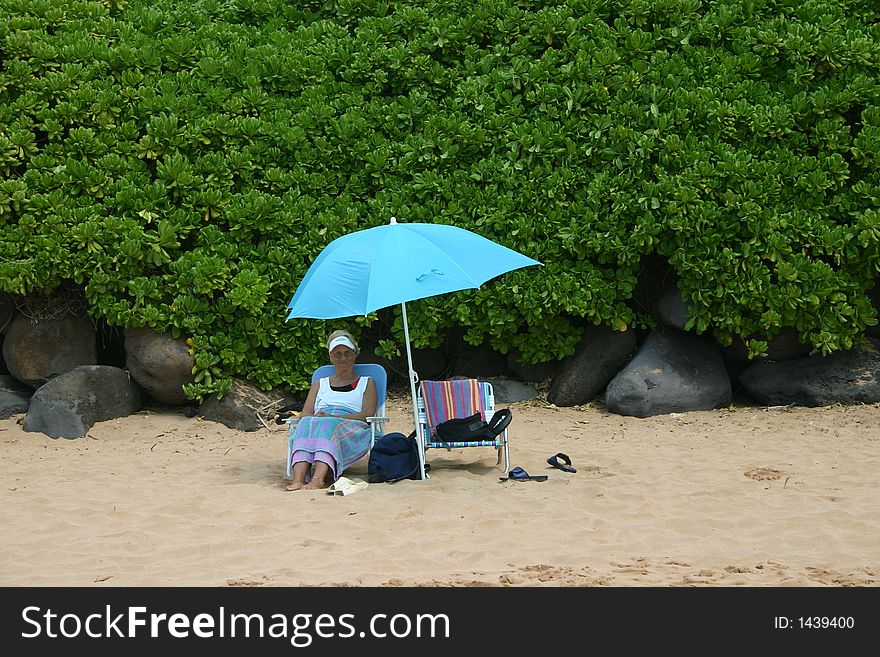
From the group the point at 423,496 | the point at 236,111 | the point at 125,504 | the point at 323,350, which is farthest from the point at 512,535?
the point at 236,111

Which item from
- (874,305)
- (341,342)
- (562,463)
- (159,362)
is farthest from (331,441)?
(874,305)

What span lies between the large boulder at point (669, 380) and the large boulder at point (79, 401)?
14.7ft

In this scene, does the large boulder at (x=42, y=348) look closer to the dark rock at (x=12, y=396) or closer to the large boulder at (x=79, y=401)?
the dark rock at (x=12, y=396)

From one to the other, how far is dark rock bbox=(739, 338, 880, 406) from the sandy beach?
0.19 meters

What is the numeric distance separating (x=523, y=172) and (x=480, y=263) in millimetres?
2976

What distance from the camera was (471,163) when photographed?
9.57 meters

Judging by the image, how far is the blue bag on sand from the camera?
701cm

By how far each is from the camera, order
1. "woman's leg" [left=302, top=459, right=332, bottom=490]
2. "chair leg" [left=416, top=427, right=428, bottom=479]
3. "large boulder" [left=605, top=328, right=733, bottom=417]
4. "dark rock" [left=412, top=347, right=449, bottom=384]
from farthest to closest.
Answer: "dark rock" [left=412, top=347, right=449, bottom=384], "large boulder" [left=605, top=328, right=733, bottom=417], "chair leg" [left=416, top=427, right=428, bottom=479], "woman's leg" [left=302, top=459, right=332, bottom=490]

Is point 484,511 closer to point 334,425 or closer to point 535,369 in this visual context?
point 334,425

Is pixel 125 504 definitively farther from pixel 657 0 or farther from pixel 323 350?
pixel 657 0

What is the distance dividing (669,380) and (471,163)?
2.72m

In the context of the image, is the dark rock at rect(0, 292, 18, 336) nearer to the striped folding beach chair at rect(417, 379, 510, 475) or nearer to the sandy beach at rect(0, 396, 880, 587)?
the sandy beach at rect(0, 396, 880, 587)

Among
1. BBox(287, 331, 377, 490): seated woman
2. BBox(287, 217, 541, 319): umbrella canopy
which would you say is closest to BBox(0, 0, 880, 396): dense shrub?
BBox(287, 331, 377, 490): seated woman

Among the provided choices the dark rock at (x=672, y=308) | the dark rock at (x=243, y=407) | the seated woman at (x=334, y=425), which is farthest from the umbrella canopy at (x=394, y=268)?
the dark rock at (x=672, y=308)
